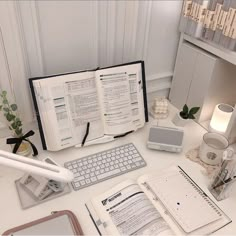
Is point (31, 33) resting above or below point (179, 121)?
above

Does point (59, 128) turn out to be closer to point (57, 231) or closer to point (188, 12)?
point (57, 231)

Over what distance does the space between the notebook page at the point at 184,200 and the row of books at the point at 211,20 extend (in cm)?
52

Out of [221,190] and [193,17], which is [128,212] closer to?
[221,190]

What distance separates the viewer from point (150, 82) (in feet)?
4.21

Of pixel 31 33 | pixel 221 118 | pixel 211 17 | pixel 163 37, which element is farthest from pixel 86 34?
pixel 221 118

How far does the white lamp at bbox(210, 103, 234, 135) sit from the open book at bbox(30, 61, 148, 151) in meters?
0.30

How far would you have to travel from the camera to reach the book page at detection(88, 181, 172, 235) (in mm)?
736

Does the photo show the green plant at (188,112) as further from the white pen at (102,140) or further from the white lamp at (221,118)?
the white pen at (102,140)

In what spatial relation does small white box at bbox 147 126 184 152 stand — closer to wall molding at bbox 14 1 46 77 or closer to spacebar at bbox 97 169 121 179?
spacebar at bbox 97 169 121 179

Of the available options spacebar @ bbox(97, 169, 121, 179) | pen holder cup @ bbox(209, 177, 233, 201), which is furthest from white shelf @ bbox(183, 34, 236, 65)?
spacebar @ bbox(97, 169, 121, 179)

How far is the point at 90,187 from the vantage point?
862mm

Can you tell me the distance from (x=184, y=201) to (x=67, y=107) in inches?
19.8

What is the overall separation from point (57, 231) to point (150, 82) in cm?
81

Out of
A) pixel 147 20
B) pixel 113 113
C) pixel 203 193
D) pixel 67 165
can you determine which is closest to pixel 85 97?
pixel 113 113
